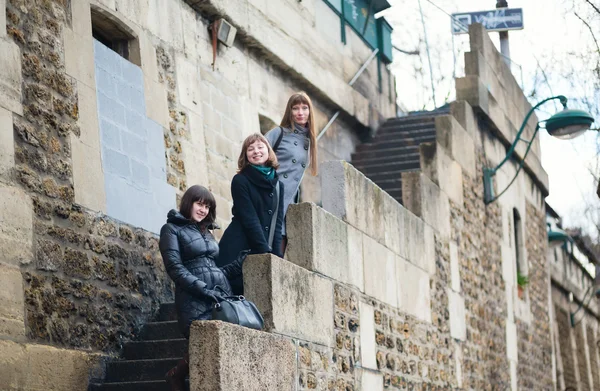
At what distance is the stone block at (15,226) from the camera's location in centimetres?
706

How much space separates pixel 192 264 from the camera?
696 centimetres

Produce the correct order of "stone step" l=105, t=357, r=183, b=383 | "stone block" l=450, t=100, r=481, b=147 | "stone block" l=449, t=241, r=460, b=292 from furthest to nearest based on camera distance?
"stone block" l=450, t=100, r=481, b=147 < "stone block" l=449, t=241, r=460, b=292 < "stone step" l=105, t=357, r=183, b=383

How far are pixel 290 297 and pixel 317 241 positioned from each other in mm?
747

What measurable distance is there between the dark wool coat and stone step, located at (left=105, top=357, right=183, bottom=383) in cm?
84

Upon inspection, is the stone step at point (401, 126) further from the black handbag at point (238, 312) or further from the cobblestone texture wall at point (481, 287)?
the black handbag at point (238, 312)

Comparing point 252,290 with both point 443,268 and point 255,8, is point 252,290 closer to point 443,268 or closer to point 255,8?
point 443,268

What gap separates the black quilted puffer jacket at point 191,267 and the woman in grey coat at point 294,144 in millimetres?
1029

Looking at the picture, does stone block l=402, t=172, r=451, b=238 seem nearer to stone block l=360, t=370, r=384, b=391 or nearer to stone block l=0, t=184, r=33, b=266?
stone block l=360, t=370, r=384, b=391

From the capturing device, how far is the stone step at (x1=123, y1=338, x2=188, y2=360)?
788 centimetres

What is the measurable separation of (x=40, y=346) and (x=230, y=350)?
5.50 feet

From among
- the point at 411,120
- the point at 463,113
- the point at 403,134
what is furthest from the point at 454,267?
the point at 411,120

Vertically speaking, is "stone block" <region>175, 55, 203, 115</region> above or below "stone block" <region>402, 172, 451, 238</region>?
above

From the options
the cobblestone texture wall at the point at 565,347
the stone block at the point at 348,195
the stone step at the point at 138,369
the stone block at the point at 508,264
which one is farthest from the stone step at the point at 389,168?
the cobblestone texture wall at the point at 565,347

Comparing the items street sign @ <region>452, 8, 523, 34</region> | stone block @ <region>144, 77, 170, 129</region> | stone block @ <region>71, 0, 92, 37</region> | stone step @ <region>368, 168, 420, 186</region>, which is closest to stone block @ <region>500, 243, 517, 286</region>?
stone step @ <region>368, 168, 420, 186</region>
